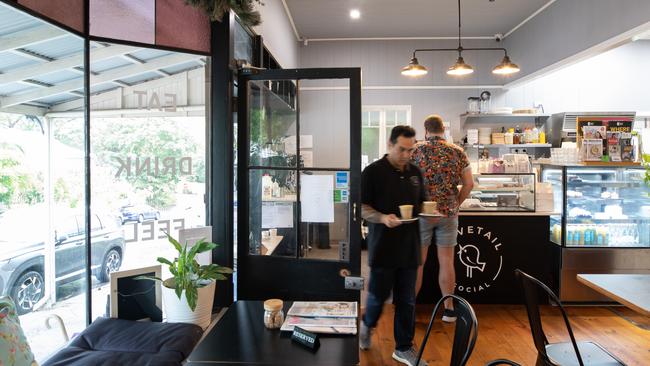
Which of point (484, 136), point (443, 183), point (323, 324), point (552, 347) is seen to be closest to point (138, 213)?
point (323, 324)

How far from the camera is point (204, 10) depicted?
9.00 ft

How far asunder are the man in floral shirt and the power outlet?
0.70m

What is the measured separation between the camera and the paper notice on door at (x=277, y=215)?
3301mm

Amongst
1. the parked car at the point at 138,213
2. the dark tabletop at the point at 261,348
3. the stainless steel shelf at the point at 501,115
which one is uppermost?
the stainless steel shelf at the point at 501,115

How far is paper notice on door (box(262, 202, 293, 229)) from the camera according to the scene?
3301 mm

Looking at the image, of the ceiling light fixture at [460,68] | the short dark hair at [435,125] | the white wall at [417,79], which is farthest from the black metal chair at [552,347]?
the white wall at [417,79]

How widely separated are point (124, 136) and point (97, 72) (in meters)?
0.40

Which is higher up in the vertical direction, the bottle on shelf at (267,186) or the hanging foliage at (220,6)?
the hanging foliage at (220,6)

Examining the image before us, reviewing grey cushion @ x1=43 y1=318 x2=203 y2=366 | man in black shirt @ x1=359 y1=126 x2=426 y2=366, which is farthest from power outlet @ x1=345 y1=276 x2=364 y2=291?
grey cushion @ x1=43 y1=318 x2=203 y2=366

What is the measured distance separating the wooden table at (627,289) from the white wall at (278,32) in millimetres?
3320

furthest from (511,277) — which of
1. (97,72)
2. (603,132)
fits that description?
(97,72)

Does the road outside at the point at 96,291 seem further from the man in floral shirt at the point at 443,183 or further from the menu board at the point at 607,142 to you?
the menu board at the point at 607,142

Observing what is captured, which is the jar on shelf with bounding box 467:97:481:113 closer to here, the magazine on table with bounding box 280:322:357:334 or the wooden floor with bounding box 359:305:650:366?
the wooden floor with bounding box 359:305:650:366

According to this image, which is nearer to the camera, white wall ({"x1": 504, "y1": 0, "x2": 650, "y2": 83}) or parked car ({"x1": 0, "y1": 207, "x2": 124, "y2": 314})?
parked car ({"x1": 0, "y1": 207, "x2": 124, "y2": 314})
